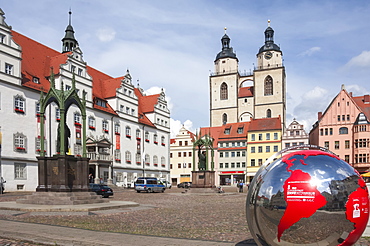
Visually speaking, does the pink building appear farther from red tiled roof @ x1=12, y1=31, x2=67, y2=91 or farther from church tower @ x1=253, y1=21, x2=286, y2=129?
red tiled roof @ x1=12, y1=31, x2=67, y2=91

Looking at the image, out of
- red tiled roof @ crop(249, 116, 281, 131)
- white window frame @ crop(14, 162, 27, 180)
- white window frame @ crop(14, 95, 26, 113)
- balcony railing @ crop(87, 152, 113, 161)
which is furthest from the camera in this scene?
red tiled roof @ crop(249, 116, 281, 131)

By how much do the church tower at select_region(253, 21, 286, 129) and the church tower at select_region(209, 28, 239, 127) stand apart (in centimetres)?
609

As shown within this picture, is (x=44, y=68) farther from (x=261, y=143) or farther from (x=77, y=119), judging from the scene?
(x=261, y=143)

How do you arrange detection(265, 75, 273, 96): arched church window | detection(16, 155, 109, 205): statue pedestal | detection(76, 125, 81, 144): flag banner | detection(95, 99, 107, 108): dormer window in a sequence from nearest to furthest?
detection(16, 155, 109, 205): statue pedestal < detection(76, 125, 81, 144): flag banner < detection(95, 99, 107, 108): dormer window < detection(265, 75, 273, 96): arched church window

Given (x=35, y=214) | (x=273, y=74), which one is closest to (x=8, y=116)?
(x=35, y=214)

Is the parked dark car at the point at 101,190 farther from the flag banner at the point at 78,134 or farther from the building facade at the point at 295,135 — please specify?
the building facade at the point at 295,135

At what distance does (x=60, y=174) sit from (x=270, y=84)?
272 ft

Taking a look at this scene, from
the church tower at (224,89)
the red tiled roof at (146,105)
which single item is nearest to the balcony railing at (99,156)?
the red tiled roof at (146,105)

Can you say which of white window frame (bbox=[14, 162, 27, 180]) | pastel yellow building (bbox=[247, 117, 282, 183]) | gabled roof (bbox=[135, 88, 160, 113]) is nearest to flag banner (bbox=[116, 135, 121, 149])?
gabled roof (bbox=[135, 88, 160, 113])

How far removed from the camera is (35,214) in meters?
14.3

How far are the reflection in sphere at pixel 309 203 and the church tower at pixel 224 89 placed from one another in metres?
91.3

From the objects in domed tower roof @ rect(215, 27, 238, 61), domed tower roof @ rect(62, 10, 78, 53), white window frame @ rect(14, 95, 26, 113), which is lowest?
white window frame @ rect(14, 95, 26, 113)

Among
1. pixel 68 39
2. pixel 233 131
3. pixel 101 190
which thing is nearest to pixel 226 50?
pixel 233 131

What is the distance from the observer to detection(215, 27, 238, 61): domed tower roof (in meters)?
104
